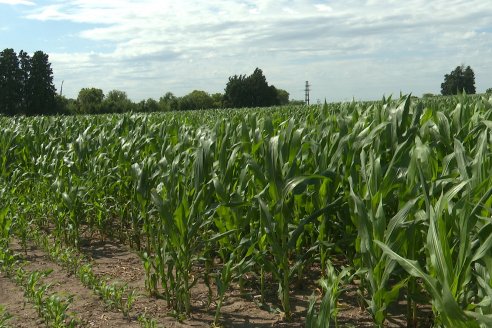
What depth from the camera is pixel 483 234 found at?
2.42 meters

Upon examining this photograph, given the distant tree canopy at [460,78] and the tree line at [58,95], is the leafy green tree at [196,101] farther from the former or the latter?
the distant tree canopy at [460,78]

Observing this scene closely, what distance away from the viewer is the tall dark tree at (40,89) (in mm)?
65188

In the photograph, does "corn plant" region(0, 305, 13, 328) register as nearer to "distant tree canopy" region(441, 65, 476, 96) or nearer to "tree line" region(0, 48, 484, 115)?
"tree line" region(0, 48, 484, 115)

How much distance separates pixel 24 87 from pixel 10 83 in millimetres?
1640

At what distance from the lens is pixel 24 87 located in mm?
65188

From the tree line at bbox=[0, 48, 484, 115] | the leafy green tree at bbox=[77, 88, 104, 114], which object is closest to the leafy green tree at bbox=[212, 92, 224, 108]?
the tree line at bbox=[0, 48, 484, 115]

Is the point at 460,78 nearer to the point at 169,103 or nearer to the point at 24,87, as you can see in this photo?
the point at 169,103

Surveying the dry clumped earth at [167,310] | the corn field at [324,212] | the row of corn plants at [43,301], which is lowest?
the dry clumped earth at [167,310]

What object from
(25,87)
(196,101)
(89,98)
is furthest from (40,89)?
(196,101)

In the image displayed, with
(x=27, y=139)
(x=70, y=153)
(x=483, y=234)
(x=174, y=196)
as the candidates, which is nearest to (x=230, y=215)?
(x=174, y=196)

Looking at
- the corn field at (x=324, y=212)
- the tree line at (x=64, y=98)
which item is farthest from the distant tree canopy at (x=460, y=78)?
the corn field at (x=324, y=212)

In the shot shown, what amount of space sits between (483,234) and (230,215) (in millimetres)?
1984

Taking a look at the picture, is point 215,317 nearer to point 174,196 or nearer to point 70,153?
point 174,196

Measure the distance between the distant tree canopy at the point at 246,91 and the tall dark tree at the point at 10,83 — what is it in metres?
26.9
